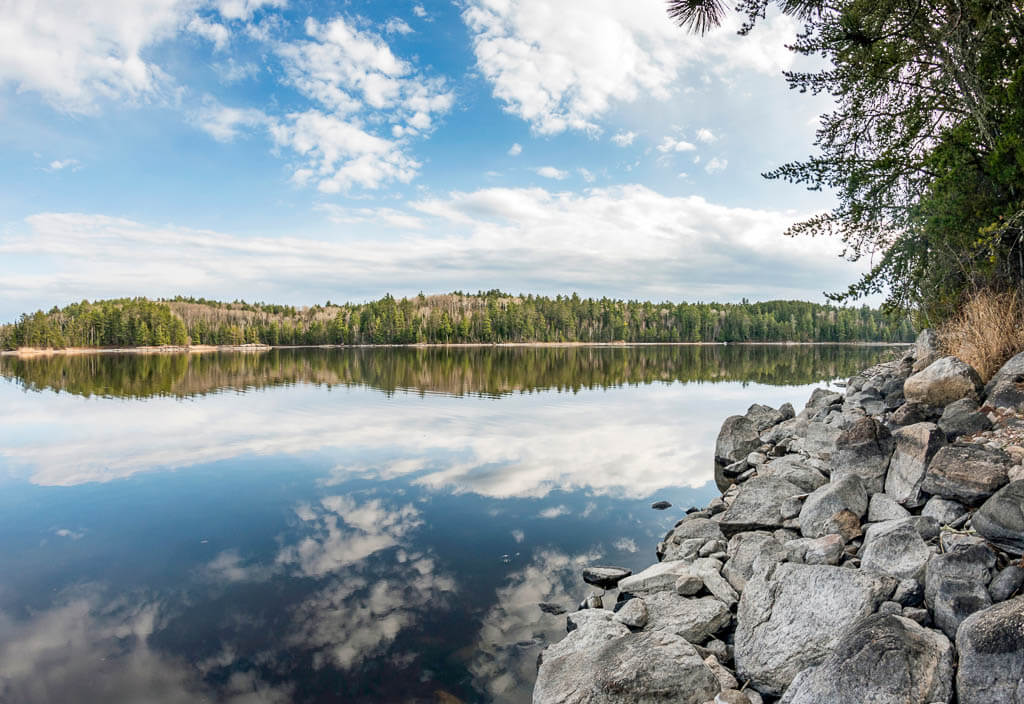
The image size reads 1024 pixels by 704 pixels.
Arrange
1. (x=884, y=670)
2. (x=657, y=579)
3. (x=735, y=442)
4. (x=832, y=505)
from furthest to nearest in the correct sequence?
(x=735, y=442)
(x=832, y=505)
(x=657, y=579)
(x=884, y=670)

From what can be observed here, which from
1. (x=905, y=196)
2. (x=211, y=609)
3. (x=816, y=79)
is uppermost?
(x=816, y=79)

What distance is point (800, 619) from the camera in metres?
5.25

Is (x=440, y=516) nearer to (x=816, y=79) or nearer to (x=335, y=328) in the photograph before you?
(x=816, y=79)

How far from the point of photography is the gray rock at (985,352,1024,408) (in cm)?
749

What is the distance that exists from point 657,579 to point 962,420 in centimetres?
477

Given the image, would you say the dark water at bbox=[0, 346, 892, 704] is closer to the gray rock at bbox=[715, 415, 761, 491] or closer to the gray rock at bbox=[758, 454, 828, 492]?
the gray rock at bbox=[715, 415, 761, 491]

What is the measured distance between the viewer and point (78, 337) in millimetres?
126062

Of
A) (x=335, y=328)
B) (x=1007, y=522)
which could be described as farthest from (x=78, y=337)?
(x=1007, y=522)

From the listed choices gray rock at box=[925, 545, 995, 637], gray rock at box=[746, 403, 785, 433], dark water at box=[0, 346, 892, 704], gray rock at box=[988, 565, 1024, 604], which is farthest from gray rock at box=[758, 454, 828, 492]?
gray rock at box=[746, 403, 785, 433]

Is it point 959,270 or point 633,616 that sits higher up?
point 959,270

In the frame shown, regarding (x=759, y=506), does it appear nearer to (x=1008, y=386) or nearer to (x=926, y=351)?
(x=1008, y=386)

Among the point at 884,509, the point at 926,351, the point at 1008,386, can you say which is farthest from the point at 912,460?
the point at 926,351

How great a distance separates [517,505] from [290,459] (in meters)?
7.63

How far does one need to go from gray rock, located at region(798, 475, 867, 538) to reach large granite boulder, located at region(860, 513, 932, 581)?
3.54ft
